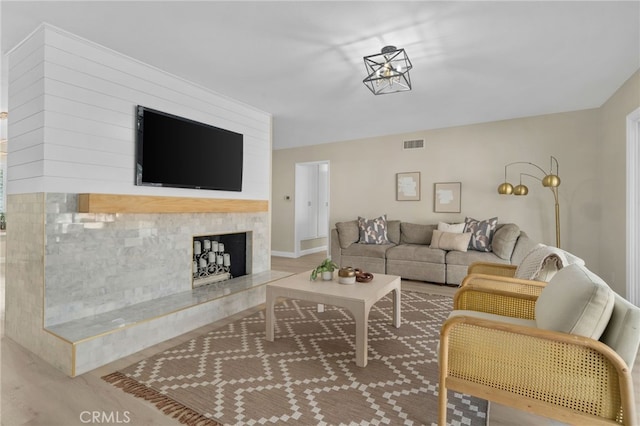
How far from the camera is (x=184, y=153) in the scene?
340 cm

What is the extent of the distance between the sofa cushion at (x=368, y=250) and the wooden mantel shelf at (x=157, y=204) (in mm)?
1873

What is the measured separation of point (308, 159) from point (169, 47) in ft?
14.2

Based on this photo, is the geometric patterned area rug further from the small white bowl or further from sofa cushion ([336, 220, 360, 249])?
sofa cushion ([336, 220, 360, 249])

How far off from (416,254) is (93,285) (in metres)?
3.94

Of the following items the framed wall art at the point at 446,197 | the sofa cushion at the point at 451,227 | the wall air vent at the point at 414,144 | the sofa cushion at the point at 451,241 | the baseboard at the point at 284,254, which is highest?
the wall air vent at the point at 414,144

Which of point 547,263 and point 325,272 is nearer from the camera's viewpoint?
point 547,263

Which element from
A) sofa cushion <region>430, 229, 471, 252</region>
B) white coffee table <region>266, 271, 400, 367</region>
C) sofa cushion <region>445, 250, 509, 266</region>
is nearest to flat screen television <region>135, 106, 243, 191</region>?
white coffee table <region>266, 271, 400, 367</region>

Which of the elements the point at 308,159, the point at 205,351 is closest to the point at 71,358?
the point at 205,351

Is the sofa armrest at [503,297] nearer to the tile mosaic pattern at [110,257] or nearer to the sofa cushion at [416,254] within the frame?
the sofa cushion at [416,254]

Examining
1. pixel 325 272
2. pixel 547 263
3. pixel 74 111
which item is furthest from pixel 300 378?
pixel 74 111

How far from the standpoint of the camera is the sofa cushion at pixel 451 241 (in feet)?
15.1

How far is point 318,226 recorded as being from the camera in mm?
8016

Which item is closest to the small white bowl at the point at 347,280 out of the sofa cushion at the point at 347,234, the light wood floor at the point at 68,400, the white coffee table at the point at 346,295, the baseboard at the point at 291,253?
the white coffee table at the point at 346,295

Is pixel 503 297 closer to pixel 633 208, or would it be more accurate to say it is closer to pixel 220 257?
pixel 633 208
